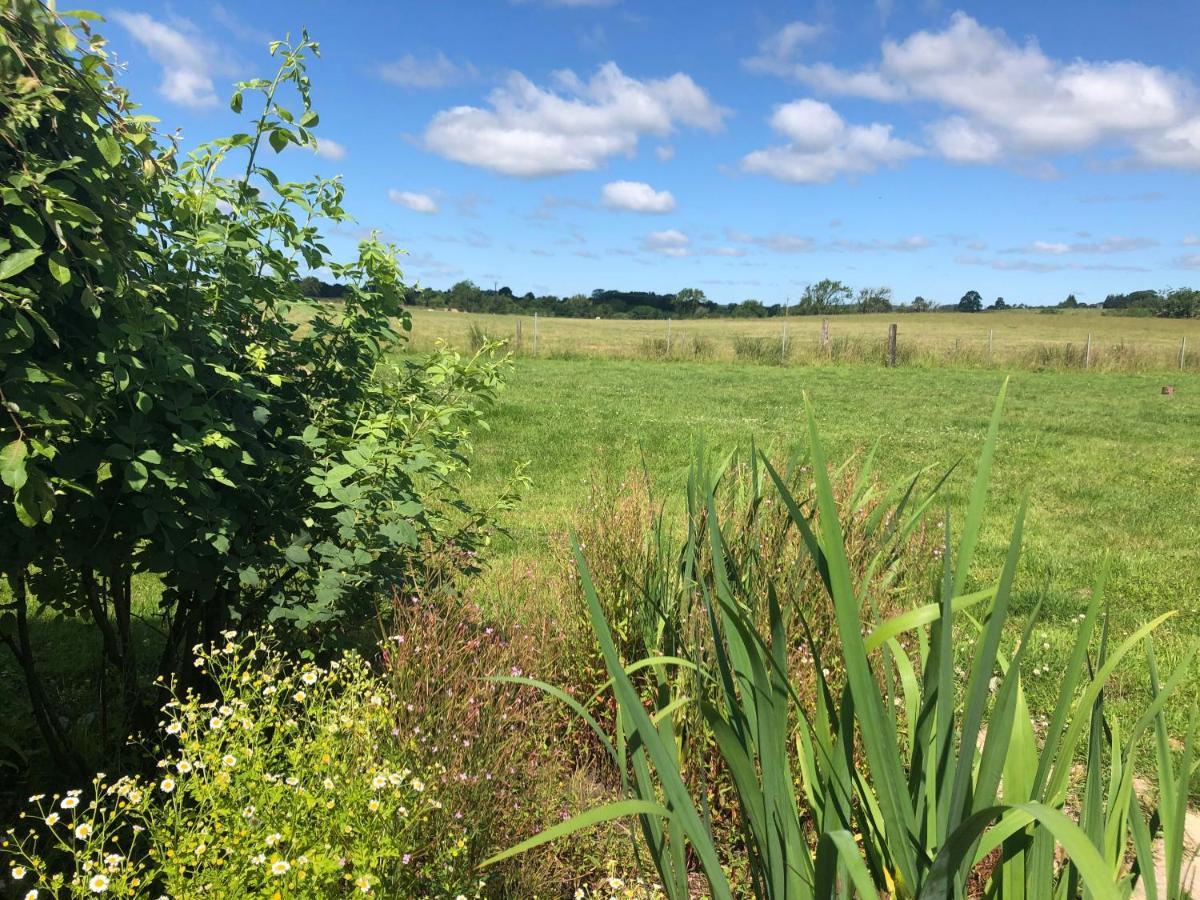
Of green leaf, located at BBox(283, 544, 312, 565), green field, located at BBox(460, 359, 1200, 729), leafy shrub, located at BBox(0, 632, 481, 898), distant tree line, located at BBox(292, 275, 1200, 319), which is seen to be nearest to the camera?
leafy shrub, located at BBox(0, 632, 481, 898)

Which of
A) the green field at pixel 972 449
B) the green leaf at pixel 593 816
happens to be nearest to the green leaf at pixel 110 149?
the green field at pixel 972 449

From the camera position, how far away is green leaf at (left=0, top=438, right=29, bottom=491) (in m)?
1.45

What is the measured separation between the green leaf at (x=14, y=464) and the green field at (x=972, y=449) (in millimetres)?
1154

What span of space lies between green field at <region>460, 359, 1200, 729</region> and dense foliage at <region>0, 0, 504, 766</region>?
2.58 ft

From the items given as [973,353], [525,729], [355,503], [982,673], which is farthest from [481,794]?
[973,353]

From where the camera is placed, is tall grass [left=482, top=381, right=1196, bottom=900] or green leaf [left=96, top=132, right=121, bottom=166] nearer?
tall grass [left=482, top=381, right=1196, bottom=900]

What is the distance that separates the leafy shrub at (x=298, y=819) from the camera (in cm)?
161

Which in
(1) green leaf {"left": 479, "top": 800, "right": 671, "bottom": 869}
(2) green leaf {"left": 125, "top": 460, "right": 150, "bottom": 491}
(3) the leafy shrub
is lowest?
(3) the leafy shrub

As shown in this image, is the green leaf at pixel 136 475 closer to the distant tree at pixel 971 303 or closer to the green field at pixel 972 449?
the green field at pixel 972 449

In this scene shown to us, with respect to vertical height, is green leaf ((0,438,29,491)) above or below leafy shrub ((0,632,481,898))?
above

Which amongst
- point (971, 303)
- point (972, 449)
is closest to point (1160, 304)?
point (971, 303)

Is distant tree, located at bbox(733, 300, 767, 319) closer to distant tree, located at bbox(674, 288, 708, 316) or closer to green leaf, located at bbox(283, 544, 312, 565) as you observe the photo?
distant tree, located at bbox(674, 288, 708, 316)

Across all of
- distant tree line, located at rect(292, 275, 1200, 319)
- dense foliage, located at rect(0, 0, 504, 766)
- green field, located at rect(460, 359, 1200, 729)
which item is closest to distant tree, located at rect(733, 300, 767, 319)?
distant tree line, located at rect(292, 275, 1200, 319)

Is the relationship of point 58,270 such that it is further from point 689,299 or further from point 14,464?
point 689,299
